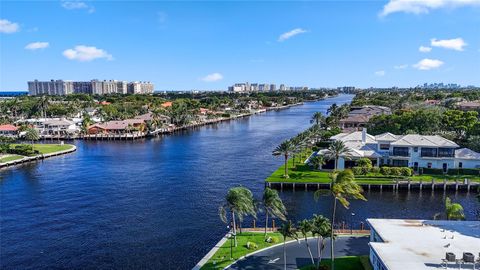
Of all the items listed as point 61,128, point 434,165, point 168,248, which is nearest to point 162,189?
point 168,248

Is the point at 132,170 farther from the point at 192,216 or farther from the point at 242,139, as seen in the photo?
the point at 242,139

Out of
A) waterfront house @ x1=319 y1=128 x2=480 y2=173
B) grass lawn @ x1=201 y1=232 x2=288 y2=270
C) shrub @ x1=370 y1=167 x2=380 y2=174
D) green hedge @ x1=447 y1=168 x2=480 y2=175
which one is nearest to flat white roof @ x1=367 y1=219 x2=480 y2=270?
grass lawn @ x1=201 y1=232 x2=288 y2=270

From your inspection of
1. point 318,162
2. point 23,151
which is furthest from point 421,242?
point 23,151

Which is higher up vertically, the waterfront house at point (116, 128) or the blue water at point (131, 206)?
the waterfront house at point (116, 128)

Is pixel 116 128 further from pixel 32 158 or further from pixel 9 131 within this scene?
pixel 32 158

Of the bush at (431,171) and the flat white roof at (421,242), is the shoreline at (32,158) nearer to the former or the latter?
the flat white roof at (421,242)

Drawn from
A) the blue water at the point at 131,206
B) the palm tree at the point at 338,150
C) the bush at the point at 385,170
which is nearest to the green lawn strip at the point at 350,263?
the blue water at the point at 131,206
